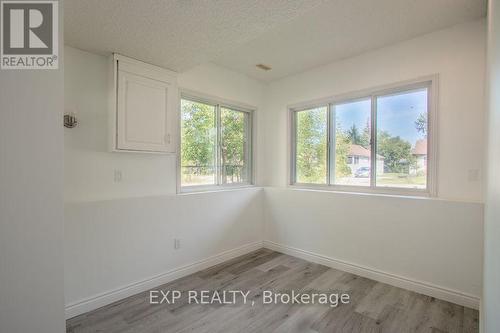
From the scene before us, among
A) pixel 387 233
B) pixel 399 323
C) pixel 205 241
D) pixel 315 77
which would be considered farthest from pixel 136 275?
pixel 315 77

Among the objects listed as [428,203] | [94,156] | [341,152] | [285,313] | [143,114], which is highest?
[143,114]

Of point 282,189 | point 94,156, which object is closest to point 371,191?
point 282,189

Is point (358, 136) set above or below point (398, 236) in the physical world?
above

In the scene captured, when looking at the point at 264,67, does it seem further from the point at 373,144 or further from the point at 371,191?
the point at 371,191

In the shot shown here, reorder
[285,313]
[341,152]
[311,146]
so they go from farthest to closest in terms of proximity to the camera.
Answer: [311,146]
[341,152]
[285,313]

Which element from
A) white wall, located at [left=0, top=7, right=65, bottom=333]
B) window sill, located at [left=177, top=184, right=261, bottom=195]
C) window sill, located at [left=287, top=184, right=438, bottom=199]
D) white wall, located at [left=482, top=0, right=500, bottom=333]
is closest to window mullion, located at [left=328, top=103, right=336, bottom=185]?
window sill, located at [left=287, top=184, right=438, bottom=199]

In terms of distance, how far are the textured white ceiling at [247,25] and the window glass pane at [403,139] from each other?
0.68 m

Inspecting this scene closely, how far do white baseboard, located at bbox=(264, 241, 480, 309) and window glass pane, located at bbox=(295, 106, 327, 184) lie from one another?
1.04 metres

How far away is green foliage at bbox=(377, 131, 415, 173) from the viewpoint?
9.29 feet

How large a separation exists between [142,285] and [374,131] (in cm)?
317

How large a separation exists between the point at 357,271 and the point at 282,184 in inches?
62.2

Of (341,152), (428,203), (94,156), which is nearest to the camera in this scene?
(94,156)

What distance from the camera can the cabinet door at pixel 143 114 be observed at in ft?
7.80

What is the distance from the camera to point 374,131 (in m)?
3.08
